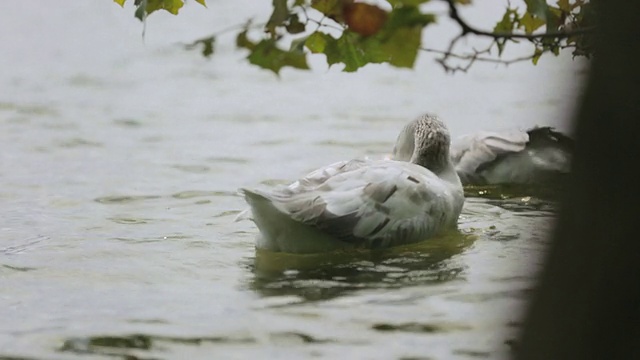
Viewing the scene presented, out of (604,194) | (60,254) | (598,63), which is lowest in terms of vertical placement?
(60,254)

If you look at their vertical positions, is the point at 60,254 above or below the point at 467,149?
below

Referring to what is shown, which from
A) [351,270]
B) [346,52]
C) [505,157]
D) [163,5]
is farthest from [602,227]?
[505,157]

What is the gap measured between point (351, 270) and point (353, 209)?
1.01 ft

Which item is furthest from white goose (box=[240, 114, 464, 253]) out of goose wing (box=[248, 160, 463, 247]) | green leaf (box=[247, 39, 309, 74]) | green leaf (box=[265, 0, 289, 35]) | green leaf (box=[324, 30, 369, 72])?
green leaf (box=[265, 0, 289, 35])

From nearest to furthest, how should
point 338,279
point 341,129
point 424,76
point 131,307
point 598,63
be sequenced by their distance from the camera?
point 598,63 < point 131,307 < point 338,279 < point 341,129 < point 424,76

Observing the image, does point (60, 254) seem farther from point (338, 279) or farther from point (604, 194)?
point (604, 194)

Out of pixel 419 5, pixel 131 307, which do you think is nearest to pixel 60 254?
pixel 131 307

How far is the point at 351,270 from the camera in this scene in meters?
6.47

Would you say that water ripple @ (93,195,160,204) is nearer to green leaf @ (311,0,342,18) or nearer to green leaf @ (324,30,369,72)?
green leaf @ (324,30,369,72)

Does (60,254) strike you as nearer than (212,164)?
Yes

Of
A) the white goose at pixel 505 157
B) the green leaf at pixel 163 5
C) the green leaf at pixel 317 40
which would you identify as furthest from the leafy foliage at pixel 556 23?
the white goose at pixel 505 157

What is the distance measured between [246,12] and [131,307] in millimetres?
11749

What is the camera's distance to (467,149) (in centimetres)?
882

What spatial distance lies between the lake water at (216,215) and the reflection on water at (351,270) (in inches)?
0.6
